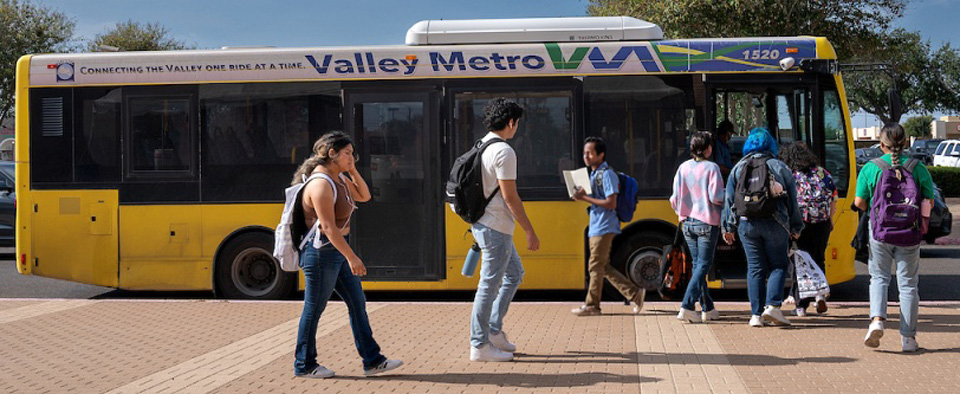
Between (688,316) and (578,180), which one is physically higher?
(578,180)

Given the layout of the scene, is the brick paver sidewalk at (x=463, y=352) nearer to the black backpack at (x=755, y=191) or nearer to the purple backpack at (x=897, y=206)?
the purple backpack at (x=897, y=206)

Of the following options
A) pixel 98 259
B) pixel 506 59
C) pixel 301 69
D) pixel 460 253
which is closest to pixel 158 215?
pixel 98 259

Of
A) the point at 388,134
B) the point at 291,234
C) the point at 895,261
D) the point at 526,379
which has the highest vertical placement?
the point at 388,134

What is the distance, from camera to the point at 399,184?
10570 mm

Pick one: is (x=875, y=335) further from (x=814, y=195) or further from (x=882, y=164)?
(x=814, y=195)

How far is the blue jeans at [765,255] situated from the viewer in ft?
27.7

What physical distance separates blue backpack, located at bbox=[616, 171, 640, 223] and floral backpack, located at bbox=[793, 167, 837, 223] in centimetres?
145

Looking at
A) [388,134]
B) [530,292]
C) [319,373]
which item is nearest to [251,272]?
[388,134]

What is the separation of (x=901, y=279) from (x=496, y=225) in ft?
9.80

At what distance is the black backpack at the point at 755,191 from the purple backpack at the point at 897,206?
101 cm

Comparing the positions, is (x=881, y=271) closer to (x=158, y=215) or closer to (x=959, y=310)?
(x=959, y=310)

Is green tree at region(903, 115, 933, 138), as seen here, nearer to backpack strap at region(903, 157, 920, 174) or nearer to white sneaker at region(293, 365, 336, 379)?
backpack strap at region(903, 157, 920, 174)

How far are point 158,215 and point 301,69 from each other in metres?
2.16

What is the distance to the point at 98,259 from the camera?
36.2ft
